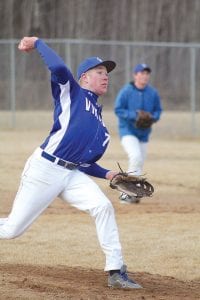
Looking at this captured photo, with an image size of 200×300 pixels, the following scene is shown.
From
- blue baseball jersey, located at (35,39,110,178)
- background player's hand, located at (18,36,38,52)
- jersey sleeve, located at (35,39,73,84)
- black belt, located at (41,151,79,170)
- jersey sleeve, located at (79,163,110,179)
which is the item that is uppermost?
background player's hand, located at (18,36,38,52)

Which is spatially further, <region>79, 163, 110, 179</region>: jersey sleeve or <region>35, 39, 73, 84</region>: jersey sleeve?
<region>79, 163, 110, 179</region>: jersey sleeve

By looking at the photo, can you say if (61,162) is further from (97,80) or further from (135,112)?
(135,112)

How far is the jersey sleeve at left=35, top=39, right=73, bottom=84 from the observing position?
636 centimetres

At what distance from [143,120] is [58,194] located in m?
5.46

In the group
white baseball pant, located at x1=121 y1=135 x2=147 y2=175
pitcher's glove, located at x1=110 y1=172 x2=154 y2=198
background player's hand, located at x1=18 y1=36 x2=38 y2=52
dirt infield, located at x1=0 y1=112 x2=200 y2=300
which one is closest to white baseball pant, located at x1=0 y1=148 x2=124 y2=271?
pitcher's glove, located at x1=110 y1=172 x2=154 y2=198

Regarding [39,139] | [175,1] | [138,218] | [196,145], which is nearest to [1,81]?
[39,139]

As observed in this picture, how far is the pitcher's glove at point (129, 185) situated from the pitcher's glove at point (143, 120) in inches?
197

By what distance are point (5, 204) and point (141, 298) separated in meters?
5.52

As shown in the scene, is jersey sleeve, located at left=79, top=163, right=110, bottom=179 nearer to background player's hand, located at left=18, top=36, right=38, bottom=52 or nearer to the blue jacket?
background player's hand, located at left=18, top=36, right=38, bottom=52

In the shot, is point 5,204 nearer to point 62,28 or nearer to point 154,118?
point 154,118

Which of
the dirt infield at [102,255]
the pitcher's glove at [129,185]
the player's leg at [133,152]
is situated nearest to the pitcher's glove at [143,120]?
the player's leg at [133,152]

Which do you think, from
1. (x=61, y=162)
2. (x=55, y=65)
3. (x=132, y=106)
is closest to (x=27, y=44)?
(x=55, y=65)

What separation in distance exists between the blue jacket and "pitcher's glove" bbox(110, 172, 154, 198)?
5124mm

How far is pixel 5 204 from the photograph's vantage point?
11.6 m
